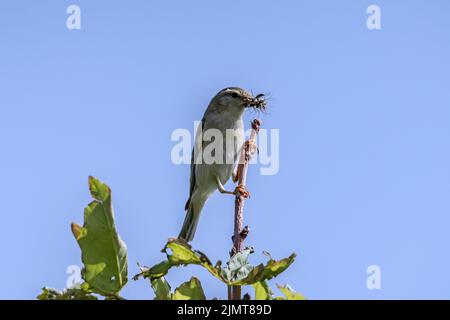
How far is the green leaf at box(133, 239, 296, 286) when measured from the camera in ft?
7.21

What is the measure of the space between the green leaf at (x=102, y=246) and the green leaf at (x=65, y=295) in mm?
33

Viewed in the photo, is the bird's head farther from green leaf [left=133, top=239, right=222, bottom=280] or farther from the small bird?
green leaf [left=133, top=239, right=222, bottom=280]

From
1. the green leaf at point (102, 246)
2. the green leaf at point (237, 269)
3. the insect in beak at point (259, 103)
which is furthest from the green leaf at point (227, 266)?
the insect in beak at point (259, 103)

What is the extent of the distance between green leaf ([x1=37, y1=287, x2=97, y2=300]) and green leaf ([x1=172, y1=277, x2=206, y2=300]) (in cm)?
26

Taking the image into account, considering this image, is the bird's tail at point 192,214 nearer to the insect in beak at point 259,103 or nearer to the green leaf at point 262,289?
the insect in beak at point 259,103

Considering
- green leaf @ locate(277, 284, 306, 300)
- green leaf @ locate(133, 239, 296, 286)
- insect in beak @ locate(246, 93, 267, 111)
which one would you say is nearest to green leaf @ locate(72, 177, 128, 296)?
green leaf @ locate(133, 239, 296, 286)

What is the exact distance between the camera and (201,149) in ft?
25.1

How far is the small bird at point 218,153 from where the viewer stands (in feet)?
24.0

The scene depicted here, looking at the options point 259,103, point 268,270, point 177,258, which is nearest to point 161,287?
point 177,258
